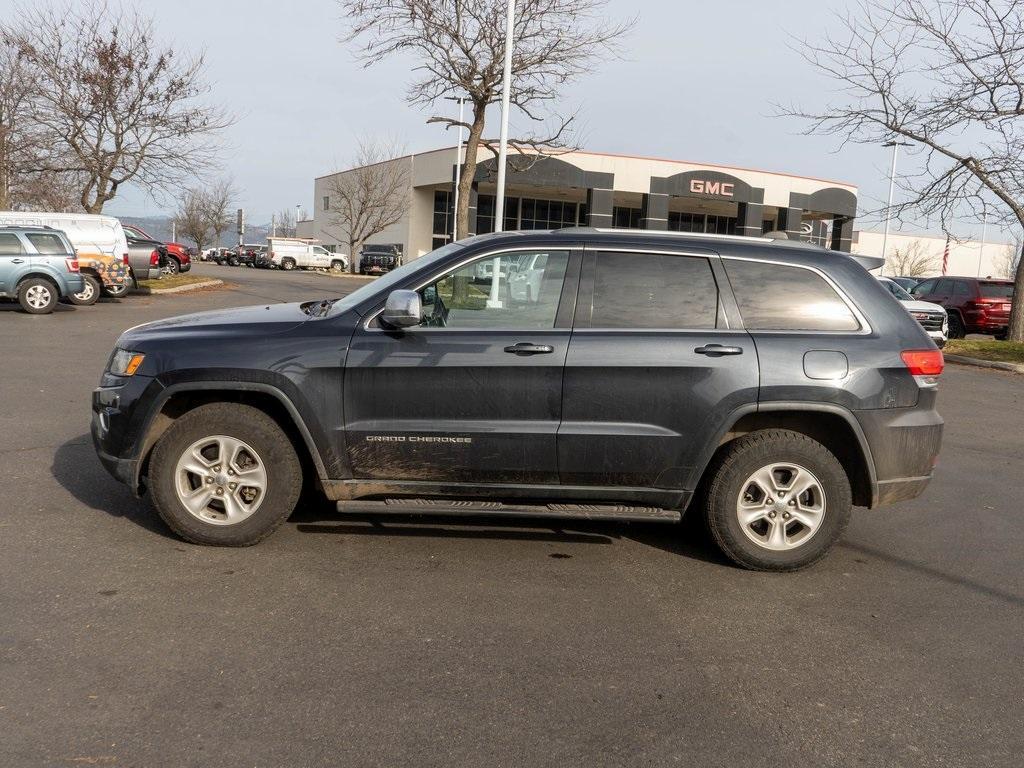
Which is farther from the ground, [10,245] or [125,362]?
[10,245]

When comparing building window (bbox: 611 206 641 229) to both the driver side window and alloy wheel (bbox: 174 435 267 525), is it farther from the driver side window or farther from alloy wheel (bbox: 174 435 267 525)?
alloy wheel (bbox: 174 435 267 525)

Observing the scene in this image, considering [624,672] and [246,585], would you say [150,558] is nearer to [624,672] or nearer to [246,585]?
[246,585]

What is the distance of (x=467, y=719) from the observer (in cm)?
320

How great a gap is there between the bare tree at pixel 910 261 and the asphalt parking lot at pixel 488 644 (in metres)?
63.8

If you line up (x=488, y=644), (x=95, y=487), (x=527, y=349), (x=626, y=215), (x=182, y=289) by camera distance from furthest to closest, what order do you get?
(x=626, y=215) < (x=182, y=289) < (x=95, y=487) < (x=527, y=349) < (x=488, y=644)

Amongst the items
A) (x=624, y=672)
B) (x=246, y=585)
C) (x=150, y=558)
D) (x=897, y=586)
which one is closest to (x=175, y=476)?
(x=150, y=558)

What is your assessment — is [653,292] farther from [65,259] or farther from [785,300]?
[65,259]

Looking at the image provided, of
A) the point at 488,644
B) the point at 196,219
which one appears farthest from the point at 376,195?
the point at 488,644

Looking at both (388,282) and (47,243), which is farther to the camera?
(47,243)

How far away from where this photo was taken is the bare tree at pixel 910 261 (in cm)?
6397

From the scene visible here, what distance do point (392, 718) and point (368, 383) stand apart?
1.96 metres

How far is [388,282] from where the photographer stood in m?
4.99

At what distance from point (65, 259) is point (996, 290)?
22.0m

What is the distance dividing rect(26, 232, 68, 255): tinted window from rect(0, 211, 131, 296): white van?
1776 millimetres
